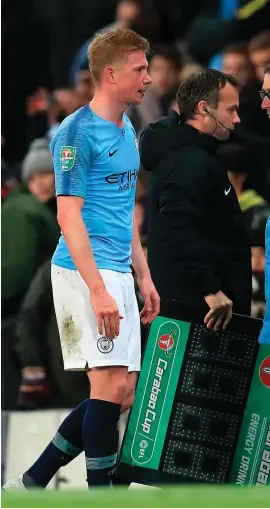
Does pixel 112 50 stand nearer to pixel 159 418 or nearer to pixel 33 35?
pixel 159 418

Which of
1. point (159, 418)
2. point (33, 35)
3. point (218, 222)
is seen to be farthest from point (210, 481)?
point (33, 35)

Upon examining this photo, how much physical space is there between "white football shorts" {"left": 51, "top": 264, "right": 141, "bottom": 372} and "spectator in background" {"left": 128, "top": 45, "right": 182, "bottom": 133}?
4.14 m

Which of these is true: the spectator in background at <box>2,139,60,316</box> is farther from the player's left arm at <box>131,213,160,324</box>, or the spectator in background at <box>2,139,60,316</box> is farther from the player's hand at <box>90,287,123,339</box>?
the player's hand at <box>90,287,123,339</box>

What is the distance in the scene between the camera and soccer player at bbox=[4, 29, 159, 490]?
5.43 m

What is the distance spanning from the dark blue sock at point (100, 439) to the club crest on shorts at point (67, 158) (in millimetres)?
926

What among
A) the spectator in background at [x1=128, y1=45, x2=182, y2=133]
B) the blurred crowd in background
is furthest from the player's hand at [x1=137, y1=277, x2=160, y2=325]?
the spectator in background at [x1=128, y1=45, x2=182, y2=133]

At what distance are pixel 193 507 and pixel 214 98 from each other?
3.03 metres

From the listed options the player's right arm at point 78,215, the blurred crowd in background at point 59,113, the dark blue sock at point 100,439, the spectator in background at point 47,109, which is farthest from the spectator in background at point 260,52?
the dark blue sock at point 100,439

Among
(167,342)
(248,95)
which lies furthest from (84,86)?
(167,342)

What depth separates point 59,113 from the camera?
34.6 feet

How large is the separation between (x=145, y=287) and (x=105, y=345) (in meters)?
0.41

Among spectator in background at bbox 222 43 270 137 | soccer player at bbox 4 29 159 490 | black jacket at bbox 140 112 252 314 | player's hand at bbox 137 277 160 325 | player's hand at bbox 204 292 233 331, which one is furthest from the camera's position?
spectator in background at bbox 222 43 270 137

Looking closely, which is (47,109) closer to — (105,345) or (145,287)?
(145,287)

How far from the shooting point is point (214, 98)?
6.28 meters
